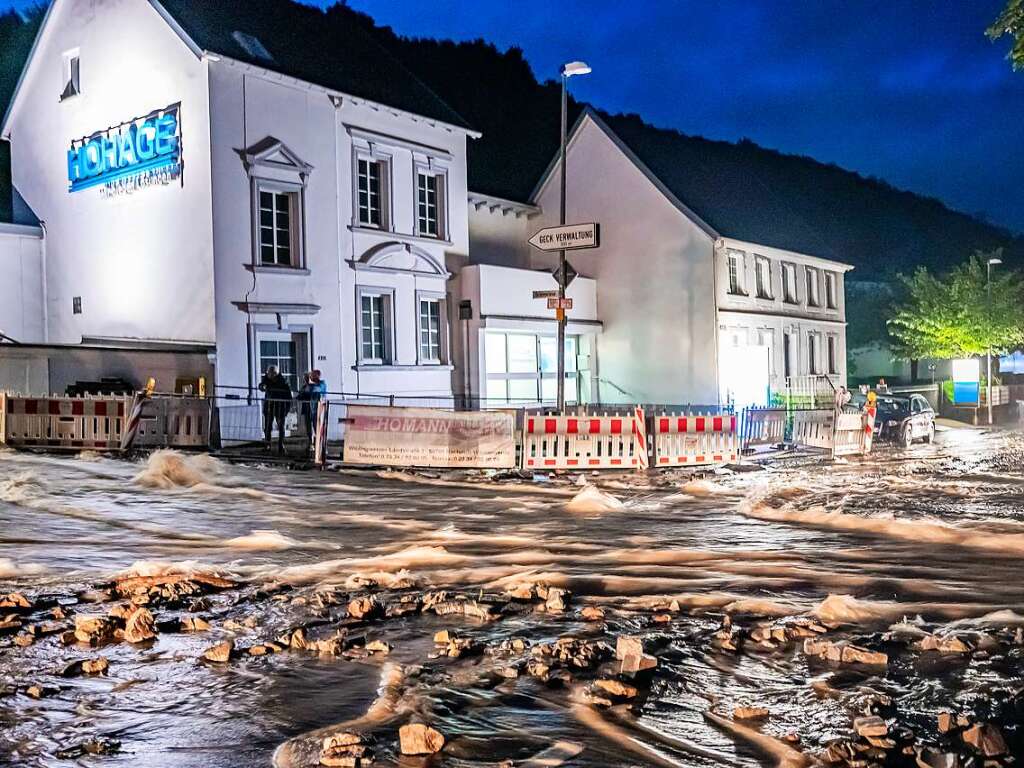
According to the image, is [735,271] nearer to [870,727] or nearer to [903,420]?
[903,420]

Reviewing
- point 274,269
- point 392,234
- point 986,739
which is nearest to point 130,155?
point 274,269

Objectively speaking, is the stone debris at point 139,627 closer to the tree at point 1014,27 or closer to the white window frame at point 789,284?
the tree at point 1014,27

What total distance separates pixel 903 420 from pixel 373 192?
626 inches

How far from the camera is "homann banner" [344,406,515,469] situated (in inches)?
720

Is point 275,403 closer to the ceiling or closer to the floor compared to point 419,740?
closer to the ceiling

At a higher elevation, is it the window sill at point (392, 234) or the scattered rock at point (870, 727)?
the window sill at point (392, 234)

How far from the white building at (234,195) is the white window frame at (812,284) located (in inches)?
735

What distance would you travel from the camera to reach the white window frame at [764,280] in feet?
122

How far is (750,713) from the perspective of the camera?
5.53m

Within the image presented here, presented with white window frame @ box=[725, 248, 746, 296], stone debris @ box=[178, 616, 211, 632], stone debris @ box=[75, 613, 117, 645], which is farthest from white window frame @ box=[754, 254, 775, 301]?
stone debris @ box=[75, 613, 117, 645]

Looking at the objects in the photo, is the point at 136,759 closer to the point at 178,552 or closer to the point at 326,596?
the point at 326,596

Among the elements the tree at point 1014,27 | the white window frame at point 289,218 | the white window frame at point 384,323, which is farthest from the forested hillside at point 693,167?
the tree at point 1014,27

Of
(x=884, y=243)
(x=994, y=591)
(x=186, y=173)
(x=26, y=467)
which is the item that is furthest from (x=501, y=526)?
(x=884, y=243)

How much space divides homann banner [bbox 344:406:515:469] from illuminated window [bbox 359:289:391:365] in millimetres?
8592
